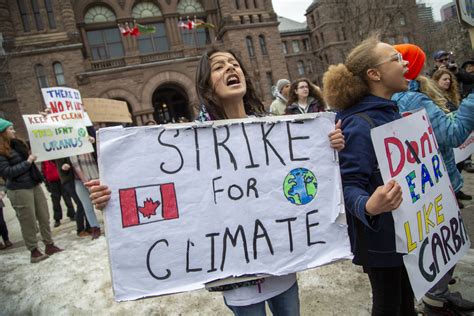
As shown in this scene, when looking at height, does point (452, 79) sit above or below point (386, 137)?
above

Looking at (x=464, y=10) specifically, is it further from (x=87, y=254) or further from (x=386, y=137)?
(x=87, y=254)

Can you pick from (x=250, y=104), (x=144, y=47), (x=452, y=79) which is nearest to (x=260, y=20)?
(x=144, y=47)

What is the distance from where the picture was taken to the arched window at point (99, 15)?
87.8 feet

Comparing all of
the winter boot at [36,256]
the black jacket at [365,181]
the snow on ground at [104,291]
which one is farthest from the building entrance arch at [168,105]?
the black jacket at [365,181]

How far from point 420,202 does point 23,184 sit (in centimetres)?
457

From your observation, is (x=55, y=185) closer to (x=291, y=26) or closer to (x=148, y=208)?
(x=148, y=208)

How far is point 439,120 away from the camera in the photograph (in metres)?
2.06

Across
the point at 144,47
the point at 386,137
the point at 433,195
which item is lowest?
the point at 433,195

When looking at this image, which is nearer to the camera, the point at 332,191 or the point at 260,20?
the point at 332,191

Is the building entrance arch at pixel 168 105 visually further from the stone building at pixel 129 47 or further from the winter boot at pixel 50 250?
the winter boot at pixel 50 250

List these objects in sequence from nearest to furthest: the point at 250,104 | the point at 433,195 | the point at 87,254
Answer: the point at 433,195 → the point at 250,104 → the point at 87,254

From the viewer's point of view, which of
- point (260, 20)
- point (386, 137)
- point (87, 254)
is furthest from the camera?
point (260, 20)

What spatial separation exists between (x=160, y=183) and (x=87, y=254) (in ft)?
11.7

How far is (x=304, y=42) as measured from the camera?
157ft
